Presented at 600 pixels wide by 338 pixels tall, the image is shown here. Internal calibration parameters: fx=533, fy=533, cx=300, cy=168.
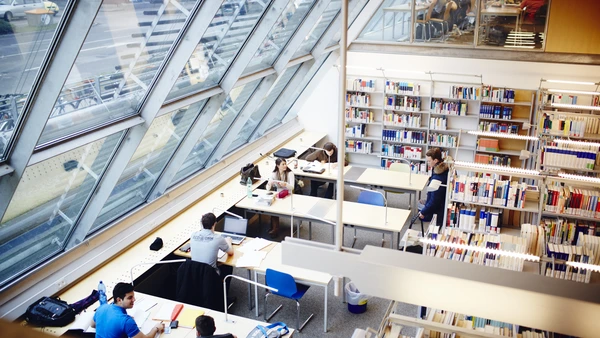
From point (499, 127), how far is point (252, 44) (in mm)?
5361

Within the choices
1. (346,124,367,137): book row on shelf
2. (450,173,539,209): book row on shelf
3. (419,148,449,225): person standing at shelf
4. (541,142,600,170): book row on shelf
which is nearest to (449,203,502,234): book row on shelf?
(450,173,539,209): book row on shelf

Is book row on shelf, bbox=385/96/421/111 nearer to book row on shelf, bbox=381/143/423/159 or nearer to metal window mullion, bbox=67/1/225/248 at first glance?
book row on shelf, bbox=381/143/423/159

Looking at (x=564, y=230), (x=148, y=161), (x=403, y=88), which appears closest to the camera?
(x=564, y=230)

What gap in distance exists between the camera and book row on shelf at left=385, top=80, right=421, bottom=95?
10312mm

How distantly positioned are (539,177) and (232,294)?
12.9ft

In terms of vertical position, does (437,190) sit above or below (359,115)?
below

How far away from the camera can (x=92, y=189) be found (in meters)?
5.85

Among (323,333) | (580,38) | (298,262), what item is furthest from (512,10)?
(298,262)

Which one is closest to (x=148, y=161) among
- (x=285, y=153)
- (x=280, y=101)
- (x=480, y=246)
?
(x=285, y=153)

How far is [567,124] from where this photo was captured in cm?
855

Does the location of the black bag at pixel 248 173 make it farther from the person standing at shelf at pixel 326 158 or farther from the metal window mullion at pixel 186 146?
the metal window mullion at pixel 186 146

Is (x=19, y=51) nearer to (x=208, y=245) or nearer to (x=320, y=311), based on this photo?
(x=208, y=245)

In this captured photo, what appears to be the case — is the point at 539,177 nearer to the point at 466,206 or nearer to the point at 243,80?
the point at 466,206

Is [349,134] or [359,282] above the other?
[359,282]
